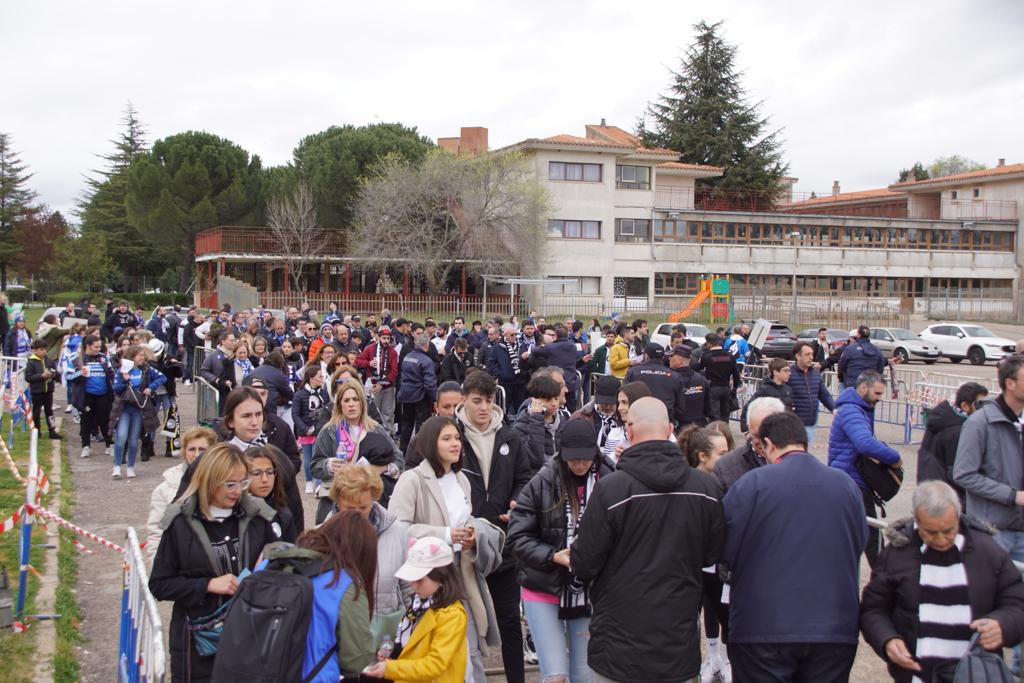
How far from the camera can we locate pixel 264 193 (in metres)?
54.5

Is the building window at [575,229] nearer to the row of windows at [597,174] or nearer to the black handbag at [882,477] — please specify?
the row of windows at [597,174]

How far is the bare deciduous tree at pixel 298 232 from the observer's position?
1791 inches

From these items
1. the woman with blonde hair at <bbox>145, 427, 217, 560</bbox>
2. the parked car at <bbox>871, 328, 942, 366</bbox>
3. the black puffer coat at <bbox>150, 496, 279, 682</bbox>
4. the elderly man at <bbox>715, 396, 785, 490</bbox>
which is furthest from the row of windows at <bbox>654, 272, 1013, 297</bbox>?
the black puffer coat at <bbox>150, 496, 279, 682</bbox>

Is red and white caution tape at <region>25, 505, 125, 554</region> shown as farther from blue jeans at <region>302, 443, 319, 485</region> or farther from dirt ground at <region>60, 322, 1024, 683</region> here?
blue jeans at <region>302, 443, 319, 485</region>

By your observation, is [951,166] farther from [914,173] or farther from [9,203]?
[9,203]

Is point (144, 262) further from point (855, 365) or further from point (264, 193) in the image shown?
point (855, 365)

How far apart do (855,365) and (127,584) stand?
1217 centimetres

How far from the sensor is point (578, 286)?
4691cm

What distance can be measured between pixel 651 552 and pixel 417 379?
9223 mm

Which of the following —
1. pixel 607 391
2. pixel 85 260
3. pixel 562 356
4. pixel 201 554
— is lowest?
pixel 201 554

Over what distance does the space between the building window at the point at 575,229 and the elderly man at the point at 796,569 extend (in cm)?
4268

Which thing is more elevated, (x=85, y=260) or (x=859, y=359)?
(x=85, y=260)

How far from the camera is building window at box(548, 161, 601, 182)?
46.0m

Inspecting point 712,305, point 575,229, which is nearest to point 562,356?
point 712,305
